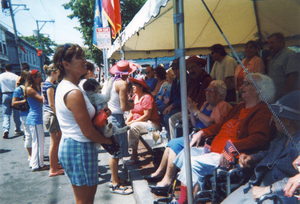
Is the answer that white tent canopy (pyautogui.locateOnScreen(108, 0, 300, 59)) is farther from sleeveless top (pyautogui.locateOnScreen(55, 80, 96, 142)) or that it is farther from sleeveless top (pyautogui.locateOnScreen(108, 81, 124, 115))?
sleeveless top (pyautogui.locateOnScreen(55, 80, 96, 142))

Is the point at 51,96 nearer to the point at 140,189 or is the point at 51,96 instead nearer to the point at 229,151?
the point at 140,189

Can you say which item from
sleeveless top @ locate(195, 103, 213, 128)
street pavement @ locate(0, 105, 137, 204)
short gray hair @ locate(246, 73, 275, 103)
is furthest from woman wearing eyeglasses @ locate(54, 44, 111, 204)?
sleeveless top @ locate(195, 103, 213, 128)

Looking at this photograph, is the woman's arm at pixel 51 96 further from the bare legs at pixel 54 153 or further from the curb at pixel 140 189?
the curb at pixel 140 189

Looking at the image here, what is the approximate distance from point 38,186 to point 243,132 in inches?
136

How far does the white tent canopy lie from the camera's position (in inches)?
167

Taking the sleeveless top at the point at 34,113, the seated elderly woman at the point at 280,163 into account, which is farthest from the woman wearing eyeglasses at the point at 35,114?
the seated elderly woman at the point at 280,163

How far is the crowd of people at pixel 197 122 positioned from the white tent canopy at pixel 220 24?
0.81m

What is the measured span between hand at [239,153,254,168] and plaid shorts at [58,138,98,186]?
138 cm

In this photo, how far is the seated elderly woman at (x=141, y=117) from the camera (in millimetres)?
4324

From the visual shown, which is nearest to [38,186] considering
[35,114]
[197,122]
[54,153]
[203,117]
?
[54,153]

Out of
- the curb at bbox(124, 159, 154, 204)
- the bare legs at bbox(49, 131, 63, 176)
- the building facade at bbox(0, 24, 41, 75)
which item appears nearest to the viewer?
the curb at bbox(124, 159, 154, 204)

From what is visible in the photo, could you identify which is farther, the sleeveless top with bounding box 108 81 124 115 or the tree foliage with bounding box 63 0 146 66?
the tree foliage with bounding box 63 0 146 66

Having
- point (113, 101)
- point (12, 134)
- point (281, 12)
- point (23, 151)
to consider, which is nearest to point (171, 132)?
point (113, 101)

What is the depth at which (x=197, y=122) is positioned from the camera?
3.64 m
